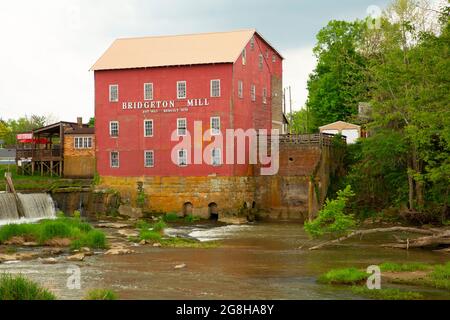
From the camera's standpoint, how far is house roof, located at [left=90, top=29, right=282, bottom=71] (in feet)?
145

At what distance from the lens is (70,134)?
51.9m

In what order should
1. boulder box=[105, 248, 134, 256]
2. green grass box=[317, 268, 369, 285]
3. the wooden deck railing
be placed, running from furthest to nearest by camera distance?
1. the wooden deck railing
2. boulder box=[105, 248, 134, 256]
3. green grass box=[317, 268, 369, 285]

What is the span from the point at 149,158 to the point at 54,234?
1619 centimetres

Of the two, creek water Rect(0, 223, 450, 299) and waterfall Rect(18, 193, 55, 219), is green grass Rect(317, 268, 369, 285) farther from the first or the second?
waterfall Rect(18, 193, 55, 219)

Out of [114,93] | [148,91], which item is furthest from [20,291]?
[114,93]

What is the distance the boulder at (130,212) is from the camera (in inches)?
1752

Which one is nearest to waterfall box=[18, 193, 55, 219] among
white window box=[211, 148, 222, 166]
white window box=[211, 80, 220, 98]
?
white window box=[211, 148, 222, 166]

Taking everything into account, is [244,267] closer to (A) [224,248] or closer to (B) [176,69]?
(A) [224,248]

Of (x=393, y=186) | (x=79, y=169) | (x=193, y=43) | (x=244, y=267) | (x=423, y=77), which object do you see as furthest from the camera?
(x=79, y=169)

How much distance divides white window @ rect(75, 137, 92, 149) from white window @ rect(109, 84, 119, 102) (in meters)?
6.20

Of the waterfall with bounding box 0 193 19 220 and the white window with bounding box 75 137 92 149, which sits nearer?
the waterfall with bounding box 0 193 19 220

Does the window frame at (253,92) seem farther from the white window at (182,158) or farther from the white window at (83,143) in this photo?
the white window at (83,143)
